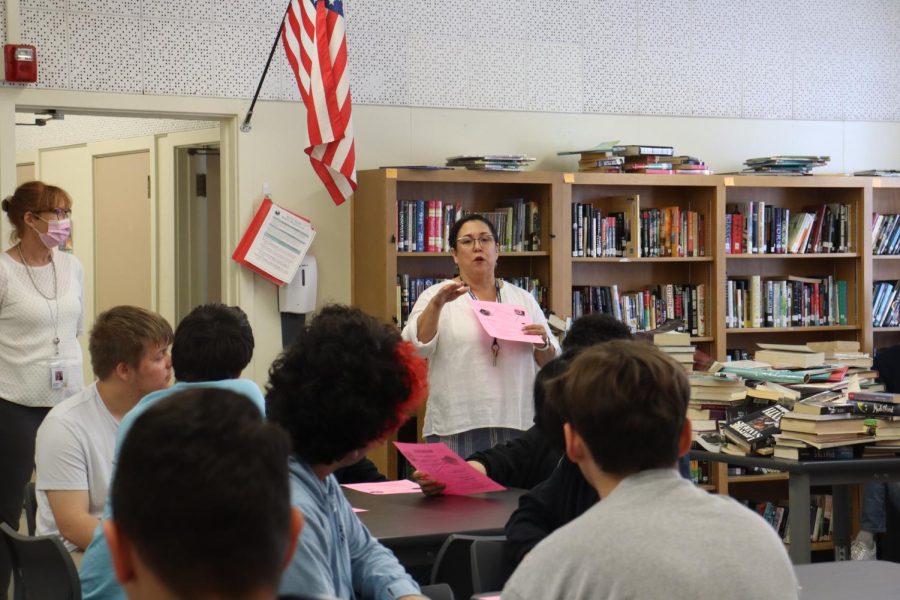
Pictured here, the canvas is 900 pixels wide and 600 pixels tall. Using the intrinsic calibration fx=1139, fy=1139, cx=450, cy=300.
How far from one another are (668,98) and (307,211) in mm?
2345

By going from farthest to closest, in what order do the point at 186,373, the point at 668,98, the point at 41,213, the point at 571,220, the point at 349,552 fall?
1. the point at 668,98
2. the point at 571,220
3. the point at 41,213
4. the point at 186,373
5. the point at 349,552

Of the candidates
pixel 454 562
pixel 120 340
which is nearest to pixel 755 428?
pixel 454 562

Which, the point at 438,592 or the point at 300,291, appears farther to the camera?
the point at 300,291

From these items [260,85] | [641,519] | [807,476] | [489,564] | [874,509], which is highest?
[260,85]

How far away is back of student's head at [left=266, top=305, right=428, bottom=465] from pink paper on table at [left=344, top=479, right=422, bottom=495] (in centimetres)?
168

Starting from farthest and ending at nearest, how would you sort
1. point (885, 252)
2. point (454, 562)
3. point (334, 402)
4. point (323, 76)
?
point (885, 252)
point (323, 76)
point (454, 562)
point (334, 402)

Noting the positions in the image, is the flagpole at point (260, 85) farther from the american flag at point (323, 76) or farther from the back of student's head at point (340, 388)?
the back of student's head at point (340, 388)

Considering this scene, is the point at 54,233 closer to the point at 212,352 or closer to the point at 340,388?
the point at 212,352

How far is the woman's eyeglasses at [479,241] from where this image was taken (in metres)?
4.87

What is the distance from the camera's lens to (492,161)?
5.99 metres

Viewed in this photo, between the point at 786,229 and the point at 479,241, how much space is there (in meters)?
2.67

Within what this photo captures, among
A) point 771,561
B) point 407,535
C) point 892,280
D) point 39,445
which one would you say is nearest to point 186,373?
point 39,445

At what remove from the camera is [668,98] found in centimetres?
686

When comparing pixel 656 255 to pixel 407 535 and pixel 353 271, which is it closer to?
pixel 353 271
